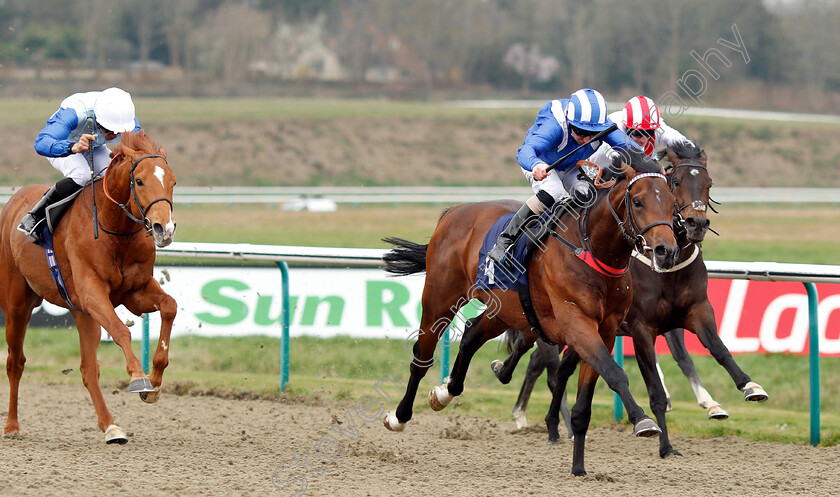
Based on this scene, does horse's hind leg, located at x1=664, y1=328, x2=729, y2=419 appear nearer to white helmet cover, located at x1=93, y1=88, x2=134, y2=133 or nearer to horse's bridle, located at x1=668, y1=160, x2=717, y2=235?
horse's bridle, located at x1=668, y1=160, x2=717, y2=235

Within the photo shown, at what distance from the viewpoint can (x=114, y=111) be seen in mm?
5180

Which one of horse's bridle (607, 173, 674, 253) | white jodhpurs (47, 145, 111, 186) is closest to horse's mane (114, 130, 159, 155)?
white jodhpurs (47, 145, 111, 186)

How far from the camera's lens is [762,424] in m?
6.47

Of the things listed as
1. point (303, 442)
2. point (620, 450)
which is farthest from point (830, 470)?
point (303, 442)

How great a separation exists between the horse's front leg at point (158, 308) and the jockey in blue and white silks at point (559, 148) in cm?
173

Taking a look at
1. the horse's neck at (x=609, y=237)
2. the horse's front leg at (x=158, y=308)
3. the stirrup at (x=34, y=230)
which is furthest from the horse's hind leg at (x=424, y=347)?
the stirrup at (x=34, y=230)

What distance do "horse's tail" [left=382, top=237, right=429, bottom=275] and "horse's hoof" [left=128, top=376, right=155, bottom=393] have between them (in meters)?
1.86

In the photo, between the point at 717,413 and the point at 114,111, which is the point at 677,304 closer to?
the point at 717,413

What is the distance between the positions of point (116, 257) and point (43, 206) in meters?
0.66

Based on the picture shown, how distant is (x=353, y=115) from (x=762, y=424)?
27889 millimetres

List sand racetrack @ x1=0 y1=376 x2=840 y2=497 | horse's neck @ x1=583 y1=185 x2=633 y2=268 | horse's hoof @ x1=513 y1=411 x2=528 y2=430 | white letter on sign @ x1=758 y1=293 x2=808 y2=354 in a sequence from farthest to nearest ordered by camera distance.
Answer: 1. white letter on sign @ x1=758 y1=293 x2=808 y2=354
2. horse's hoof @ x1=513 y1=411 x2=528 y2=430
3. horse's neck @ x1=583 y1=185 x2=633 y2=268
4. sand racetrack @ x1=0 y1=376 x2=840 y2=497

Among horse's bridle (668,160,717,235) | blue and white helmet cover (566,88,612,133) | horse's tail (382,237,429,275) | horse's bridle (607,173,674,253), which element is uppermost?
blue and white helmet cover (566,88,612,133)

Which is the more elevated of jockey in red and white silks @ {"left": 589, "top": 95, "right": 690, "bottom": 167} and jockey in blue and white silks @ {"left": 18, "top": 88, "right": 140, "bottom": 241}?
jockey in red and white silks @ {"left": 589, "top": 95, "right": 690, "bottom": 167}

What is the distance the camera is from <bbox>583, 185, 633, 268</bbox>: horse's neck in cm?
443
